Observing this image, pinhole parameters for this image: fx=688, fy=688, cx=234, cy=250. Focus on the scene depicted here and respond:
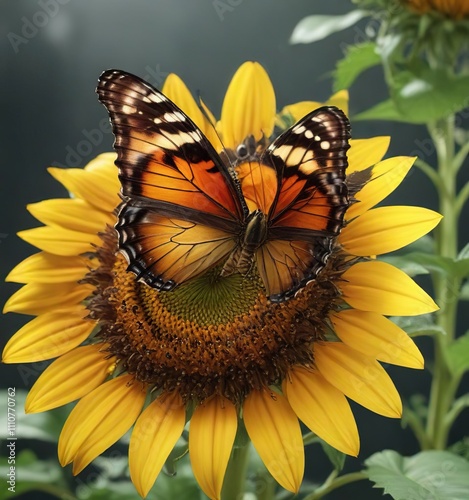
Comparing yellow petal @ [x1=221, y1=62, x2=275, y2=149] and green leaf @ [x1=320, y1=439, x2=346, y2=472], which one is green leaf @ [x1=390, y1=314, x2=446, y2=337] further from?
yellow petal @ [x1=221, y1=62, x2=275, y2=149]

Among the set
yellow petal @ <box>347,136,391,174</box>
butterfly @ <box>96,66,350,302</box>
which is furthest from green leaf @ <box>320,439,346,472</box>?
yellow petal @ <box>347,136,391,174</box>

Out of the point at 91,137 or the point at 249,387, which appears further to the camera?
the point at 91,137

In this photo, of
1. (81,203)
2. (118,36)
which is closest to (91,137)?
(118,36)

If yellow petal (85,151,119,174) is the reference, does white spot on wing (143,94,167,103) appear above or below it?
above

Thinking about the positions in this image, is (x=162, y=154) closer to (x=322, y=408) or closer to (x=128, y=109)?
(x=128, y=109)

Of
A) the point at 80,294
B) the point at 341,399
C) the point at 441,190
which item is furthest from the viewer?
the point at 441,190

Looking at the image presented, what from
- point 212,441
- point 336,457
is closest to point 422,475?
point 336,457

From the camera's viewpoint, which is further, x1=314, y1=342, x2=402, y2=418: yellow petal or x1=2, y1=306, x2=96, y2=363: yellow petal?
x1=2, y1=306, x2=96, y2=363: yellow petal

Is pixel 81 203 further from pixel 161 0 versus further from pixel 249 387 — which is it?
pixel 161 0
